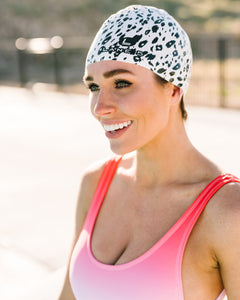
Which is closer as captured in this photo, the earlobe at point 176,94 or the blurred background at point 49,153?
the earlobe at point 176,94

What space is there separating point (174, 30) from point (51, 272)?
7.76 ft

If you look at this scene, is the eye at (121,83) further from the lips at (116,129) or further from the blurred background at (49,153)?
the blurred background at (49,153)

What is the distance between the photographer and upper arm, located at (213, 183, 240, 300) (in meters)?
1.65

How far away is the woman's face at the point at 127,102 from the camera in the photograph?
1.87m

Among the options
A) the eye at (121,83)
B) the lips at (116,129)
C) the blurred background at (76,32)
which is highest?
the eye at (121,83)

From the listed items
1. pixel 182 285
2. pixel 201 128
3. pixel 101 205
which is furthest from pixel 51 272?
pixel 201 128

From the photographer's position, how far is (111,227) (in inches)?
82.3

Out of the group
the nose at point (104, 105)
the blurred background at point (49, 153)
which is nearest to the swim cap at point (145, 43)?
the nose at point (104, 105)

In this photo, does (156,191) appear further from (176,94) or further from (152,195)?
(176,94)

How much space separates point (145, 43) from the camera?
1932mm

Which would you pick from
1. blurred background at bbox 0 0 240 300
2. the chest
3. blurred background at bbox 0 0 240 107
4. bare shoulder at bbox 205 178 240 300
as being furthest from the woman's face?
blurred background at bbox 0 0 240 107

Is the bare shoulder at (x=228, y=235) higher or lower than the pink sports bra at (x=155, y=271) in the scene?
higher

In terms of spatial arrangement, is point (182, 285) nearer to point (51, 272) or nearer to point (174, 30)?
point (174, 30)

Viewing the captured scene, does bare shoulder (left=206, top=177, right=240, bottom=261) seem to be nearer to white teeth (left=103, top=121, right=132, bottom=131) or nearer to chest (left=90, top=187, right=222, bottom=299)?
chest (left=90, top=187, right=222, bottom=299)
